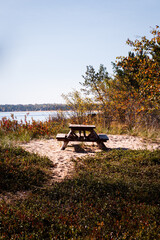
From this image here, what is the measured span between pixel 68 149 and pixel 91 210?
522 centimetres

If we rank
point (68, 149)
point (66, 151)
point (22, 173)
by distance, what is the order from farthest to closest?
point (68, 149) → point (66, 151) → point (22, 173)

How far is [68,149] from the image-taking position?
8.44m

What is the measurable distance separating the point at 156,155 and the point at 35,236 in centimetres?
498

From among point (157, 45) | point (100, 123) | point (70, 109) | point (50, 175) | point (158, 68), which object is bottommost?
point (50, 175)

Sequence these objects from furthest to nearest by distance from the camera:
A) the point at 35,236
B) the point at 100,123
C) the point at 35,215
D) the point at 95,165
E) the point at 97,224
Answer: the point at 100,123
the point at 95,165
the point at 35,215
the point at 97,224
the point at 35,236

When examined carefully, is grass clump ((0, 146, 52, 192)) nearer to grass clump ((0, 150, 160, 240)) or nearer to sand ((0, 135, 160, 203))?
sand ((0, 135, 160, 203))

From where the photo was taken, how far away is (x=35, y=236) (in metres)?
2.61

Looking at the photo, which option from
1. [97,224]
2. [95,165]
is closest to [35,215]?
[97,224]

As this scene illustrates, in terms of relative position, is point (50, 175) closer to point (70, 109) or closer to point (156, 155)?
point (156, 155)

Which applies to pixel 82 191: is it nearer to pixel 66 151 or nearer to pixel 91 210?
pixel 91 210

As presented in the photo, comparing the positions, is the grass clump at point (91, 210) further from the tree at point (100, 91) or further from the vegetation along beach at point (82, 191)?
the tree at point (100, 91)

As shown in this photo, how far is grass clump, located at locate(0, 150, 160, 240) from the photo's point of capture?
269 cm

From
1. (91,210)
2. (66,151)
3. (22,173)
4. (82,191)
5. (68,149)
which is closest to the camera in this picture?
(91,210)

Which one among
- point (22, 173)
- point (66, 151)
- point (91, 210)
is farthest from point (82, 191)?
point (66, 151)
